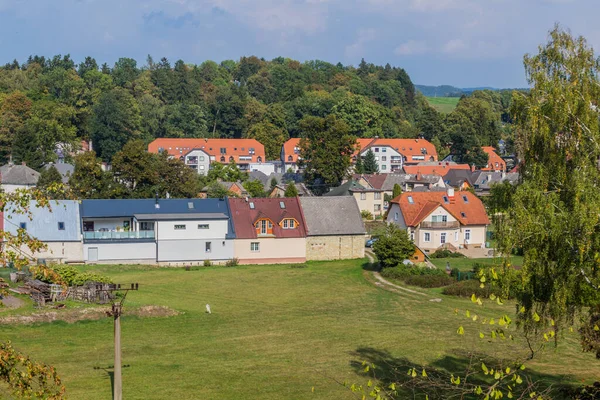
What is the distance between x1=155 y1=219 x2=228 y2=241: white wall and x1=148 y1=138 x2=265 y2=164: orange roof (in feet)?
223

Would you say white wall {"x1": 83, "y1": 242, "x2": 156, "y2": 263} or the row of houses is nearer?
the row of houses

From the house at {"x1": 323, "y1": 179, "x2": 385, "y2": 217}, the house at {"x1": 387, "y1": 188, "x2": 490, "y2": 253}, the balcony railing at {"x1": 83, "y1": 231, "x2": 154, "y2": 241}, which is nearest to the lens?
the balcony railing at {"x1": 83, "y1": 231, "x2": 154, "y2": 241}

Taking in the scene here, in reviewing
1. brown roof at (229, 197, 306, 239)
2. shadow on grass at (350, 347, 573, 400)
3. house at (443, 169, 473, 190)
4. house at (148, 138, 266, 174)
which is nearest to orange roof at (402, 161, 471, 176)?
house at (443, 169, 473, 190)

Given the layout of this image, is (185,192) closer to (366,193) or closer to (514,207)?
(366,193)

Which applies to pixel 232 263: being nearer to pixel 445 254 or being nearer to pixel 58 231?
Result: pixel 58 231

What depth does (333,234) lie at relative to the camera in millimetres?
56906

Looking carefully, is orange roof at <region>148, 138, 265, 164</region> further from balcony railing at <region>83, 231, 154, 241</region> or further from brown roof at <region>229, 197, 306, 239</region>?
balcony railing at <region>83, 231, 154, 241</region>

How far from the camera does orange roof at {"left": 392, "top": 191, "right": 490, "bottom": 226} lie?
60.7m

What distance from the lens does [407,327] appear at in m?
34.9

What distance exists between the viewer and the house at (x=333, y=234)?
56.9m

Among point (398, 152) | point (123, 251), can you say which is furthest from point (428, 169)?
point (123, 251)

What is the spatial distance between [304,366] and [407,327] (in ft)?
26.5

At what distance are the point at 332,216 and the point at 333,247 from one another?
8.45 ft

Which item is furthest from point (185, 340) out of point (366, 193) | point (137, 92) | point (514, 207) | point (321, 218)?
point (137, 92)
